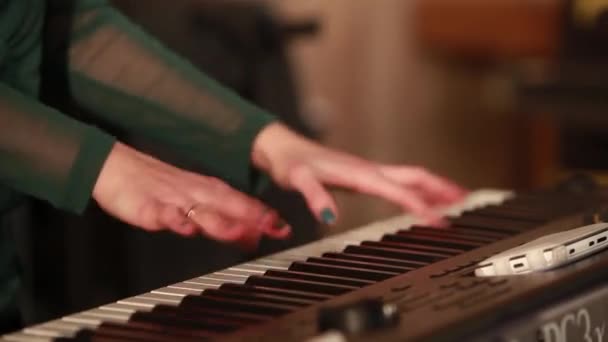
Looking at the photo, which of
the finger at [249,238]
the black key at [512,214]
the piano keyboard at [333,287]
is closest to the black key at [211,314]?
the piano keyboard at [333,287]

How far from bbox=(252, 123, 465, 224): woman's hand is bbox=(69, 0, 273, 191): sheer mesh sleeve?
0.03m

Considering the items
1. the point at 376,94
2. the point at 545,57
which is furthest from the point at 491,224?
the point at 376,94

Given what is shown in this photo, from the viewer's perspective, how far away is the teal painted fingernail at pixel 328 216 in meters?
1.16

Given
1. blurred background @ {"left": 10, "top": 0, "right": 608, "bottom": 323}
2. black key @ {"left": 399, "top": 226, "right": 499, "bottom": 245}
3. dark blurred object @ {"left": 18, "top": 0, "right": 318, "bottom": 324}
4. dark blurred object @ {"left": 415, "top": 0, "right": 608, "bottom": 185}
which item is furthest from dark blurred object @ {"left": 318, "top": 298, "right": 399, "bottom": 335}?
dark blurred object @ {"left": 415, "top": 0, "right": 608, "bottom": 185}

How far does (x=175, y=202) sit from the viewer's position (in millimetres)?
1033

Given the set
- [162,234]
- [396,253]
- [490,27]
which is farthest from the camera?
[490,27]

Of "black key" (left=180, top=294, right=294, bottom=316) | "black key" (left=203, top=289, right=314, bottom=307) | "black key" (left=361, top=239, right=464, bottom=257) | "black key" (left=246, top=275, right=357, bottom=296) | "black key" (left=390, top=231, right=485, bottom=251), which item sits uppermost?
"black key" (left=390, top=231, right=485, bottom=251)

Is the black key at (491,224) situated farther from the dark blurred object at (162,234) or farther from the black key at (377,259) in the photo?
the dark blurred object at (162,234)

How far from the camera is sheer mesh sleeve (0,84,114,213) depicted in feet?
3.49

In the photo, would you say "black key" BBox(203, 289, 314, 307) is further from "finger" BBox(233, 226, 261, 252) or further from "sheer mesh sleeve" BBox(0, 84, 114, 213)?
"sheer mesh sleeve" BBox(0, 84, 114, 213)

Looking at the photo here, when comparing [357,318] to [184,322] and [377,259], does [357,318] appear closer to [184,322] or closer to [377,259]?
[184,322]

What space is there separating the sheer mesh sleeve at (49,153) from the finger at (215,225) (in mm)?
116

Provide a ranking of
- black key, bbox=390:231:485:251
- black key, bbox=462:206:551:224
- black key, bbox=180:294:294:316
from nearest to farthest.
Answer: black key, bbox=180:294:294:316, black key, bbox=390:231:485:251, black key, bbox=462:206:551:224

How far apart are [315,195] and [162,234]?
3.09ft
